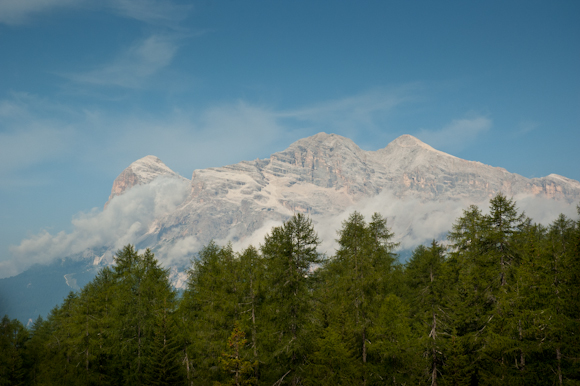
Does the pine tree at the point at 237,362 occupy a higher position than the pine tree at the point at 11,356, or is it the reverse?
the pine tree at the point at 237,362

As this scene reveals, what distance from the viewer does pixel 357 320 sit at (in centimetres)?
3005

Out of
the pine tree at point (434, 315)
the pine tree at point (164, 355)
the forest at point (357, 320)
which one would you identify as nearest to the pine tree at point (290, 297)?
the forest at point (357, 320)

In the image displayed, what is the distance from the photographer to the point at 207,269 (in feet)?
127

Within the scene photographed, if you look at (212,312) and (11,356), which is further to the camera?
(11,356)

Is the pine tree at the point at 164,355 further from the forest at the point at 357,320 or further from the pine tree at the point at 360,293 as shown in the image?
the pine tree at the point at 360,293

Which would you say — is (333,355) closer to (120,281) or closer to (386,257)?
(386,257)

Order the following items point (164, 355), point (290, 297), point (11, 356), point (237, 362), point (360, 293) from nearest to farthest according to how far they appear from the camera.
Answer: point (237, 362), point (290, 297), point (360, 293), point (164, 355), point (11, 356)

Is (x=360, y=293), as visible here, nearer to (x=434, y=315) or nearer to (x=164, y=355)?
(x=434, y=315)

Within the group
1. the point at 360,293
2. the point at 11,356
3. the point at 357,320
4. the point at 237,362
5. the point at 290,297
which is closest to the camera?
the point at 237,362

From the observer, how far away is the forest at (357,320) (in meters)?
22.3

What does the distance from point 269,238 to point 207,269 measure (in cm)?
1248

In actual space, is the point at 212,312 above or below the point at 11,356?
above

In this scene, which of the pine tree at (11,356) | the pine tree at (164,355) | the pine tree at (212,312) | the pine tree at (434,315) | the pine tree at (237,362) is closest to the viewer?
the pine tree at (237,362)

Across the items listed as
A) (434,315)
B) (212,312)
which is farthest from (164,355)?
(434,315)
